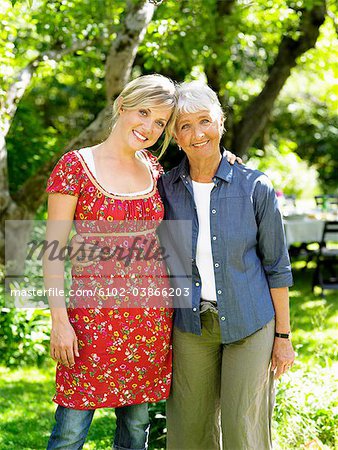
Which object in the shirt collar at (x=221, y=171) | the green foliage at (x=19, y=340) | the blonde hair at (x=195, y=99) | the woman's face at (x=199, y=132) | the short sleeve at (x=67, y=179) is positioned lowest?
the green foliage at (x=19, y=340)

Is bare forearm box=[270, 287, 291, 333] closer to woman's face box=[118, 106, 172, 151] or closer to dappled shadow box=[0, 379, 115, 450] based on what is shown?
woman's face box=[118, 106, 172, 151]

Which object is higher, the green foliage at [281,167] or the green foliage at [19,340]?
the green foliage at [19,340]

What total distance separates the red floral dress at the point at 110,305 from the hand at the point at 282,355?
46cm

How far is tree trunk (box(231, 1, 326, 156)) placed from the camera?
292 inches

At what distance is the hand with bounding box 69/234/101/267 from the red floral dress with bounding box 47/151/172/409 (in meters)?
0.02

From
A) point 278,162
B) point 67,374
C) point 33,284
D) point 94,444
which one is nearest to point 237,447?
point 67,374

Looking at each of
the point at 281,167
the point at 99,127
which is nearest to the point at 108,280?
the point at 99,127

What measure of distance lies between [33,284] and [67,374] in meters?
3.44

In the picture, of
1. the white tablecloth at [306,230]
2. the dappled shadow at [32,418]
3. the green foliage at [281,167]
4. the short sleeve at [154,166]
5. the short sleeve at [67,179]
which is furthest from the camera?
the green foliage at [281,167]

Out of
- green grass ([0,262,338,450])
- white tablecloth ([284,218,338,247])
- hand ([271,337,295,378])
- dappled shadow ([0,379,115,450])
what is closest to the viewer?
hand ([271,337,295,378])

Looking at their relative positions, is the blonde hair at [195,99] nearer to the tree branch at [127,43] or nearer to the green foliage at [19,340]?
the tree branch at [127,43]

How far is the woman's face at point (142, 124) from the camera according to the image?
2.52 m

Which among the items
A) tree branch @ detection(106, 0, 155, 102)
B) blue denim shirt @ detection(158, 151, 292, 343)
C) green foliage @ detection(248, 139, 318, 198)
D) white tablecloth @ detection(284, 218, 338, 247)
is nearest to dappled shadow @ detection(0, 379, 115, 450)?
blue denim shirt @ detection(158, 151, 292, 343)

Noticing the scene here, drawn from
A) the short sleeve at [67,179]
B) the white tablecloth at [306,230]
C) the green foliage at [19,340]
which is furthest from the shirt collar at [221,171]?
the white tablecloth at [306,230]
